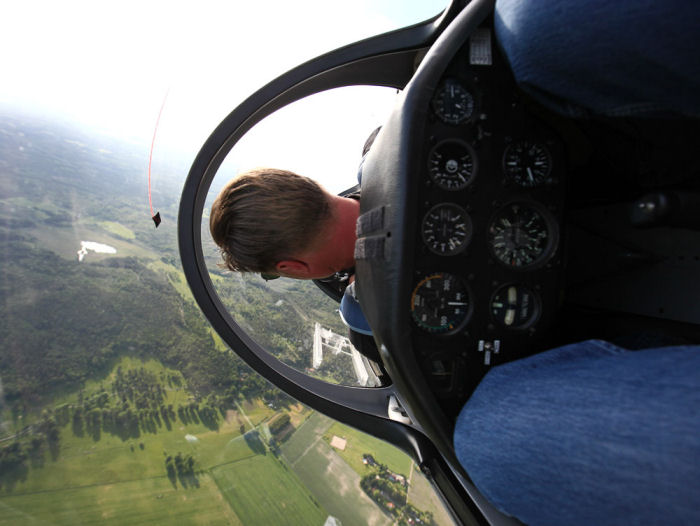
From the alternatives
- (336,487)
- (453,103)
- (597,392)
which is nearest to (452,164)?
(453,103)

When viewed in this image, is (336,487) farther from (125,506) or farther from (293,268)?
(293,268)

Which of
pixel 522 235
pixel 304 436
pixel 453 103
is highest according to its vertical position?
pixel 453 103

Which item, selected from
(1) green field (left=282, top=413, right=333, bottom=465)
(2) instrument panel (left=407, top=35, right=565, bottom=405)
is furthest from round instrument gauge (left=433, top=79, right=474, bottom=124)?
(1) green field (left=282, top=413, right=333, bottom=465)

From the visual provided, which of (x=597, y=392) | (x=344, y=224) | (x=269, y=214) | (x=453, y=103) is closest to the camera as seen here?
(x=597, y=392)

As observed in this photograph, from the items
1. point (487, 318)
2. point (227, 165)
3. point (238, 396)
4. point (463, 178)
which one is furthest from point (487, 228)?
point (238, 396)

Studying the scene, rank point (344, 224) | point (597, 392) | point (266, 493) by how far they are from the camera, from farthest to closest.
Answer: point (266, 493)
point (344, 224)
point (597, 392)

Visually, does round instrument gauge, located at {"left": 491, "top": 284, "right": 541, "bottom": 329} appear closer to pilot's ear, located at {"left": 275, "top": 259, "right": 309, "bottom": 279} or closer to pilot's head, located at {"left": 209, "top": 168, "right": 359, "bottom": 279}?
pilot's head, located at {"left": 209, "top": 168, "right": 359, "bottom": 279}

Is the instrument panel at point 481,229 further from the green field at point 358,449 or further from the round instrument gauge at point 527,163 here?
the green field at point 358,449
